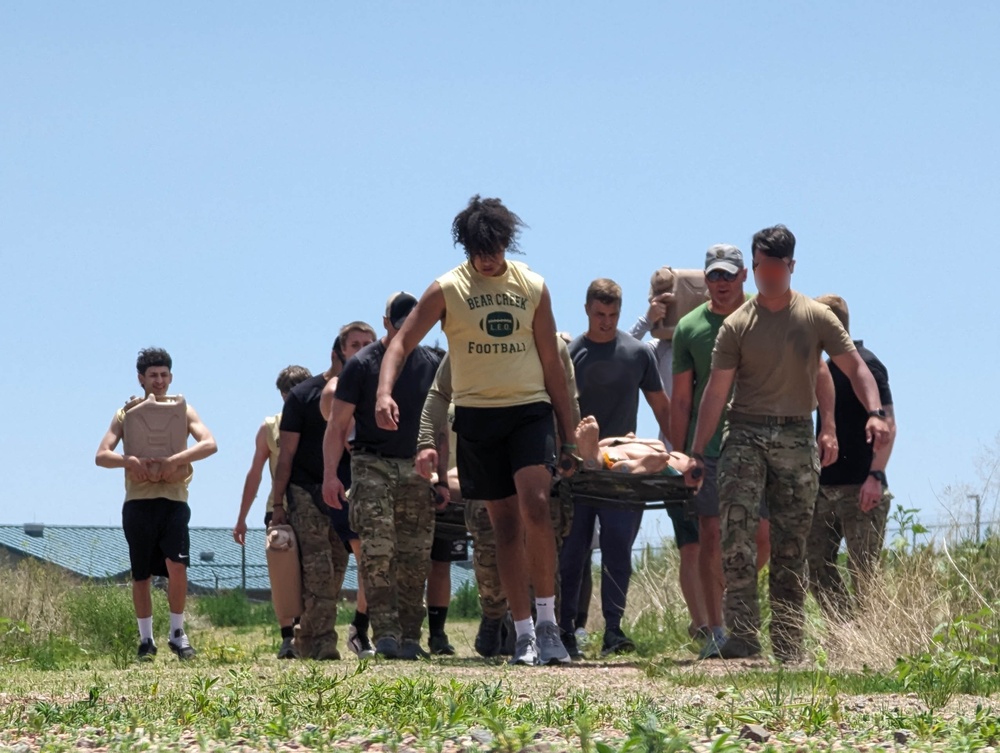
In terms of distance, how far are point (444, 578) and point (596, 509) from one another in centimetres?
213

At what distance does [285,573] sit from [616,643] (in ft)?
6.99

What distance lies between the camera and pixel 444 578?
1199 centimetres

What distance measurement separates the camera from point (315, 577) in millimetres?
10680

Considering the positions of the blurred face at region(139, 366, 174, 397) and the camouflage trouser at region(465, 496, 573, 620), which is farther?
the blurred face at region(139, 366, 174, 397)

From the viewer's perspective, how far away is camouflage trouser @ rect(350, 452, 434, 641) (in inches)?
388

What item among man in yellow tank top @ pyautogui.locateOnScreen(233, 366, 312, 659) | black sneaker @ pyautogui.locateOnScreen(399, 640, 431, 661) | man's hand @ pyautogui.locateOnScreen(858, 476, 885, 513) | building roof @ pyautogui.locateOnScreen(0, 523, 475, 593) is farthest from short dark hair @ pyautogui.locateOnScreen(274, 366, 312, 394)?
building roof @ pyautogui.locateOnScreen(0, 523, 475, 593)

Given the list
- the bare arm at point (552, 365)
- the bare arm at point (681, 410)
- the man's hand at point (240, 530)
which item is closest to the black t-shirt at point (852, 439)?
the bare arm at point (681, 410)

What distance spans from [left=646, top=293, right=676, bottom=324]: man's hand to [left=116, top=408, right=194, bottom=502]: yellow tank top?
11.5 ft

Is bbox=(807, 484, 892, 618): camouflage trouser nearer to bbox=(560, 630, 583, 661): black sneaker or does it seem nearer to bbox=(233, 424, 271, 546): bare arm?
bbox=(560, 630, 583, 661): black sneaker

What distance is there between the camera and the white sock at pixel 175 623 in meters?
11.9

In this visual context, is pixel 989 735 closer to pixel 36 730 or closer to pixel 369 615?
pixel 36 730

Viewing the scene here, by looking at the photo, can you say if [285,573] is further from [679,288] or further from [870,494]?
[870,494]

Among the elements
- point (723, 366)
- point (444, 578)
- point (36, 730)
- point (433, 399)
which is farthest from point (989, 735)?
point (444, 578)

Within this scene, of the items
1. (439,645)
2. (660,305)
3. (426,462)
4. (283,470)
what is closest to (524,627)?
(426,462)
